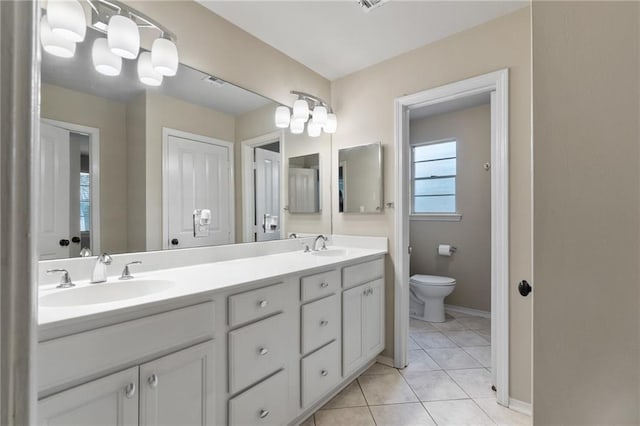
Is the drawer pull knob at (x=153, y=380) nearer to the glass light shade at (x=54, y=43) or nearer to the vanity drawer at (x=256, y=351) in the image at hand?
the vanity drawer at (x=256, y=351)

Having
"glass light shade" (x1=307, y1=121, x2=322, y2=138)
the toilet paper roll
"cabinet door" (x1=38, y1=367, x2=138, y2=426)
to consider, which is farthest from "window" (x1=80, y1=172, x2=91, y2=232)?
the toilet paper roll

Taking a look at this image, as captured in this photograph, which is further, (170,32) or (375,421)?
(375,421)

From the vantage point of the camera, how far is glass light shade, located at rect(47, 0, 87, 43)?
111 centimetres

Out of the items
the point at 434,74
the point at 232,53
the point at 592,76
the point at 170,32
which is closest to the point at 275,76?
the point at 232,53

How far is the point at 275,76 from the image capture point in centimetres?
213

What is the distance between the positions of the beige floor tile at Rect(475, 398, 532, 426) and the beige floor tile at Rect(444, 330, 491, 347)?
2.65ft

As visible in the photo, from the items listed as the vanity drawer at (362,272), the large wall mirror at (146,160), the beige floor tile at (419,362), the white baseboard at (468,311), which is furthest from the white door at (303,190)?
the white baseboard at (468,311)

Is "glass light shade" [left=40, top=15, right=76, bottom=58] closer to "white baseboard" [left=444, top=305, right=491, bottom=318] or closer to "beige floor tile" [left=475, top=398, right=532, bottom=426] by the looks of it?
→ "beige floor tile" [left=475, top=398, right=532, bottom=426]

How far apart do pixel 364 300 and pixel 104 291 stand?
146 centimetres

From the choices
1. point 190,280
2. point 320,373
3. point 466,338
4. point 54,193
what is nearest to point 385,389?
point 320,373

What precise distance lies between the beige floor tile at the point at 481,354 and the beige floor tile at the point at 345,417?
1.11 m

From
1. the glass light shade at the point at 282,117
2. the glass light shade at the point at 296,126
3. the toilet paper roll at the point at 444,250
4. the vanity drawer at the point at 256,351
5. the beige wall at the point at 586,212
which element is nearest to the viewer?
the beige wall at the point at 586,212

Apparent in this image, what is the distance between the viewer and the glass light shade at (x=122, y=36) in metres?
1.26

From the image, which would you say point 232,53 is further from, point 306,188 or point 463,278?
point 463,278
